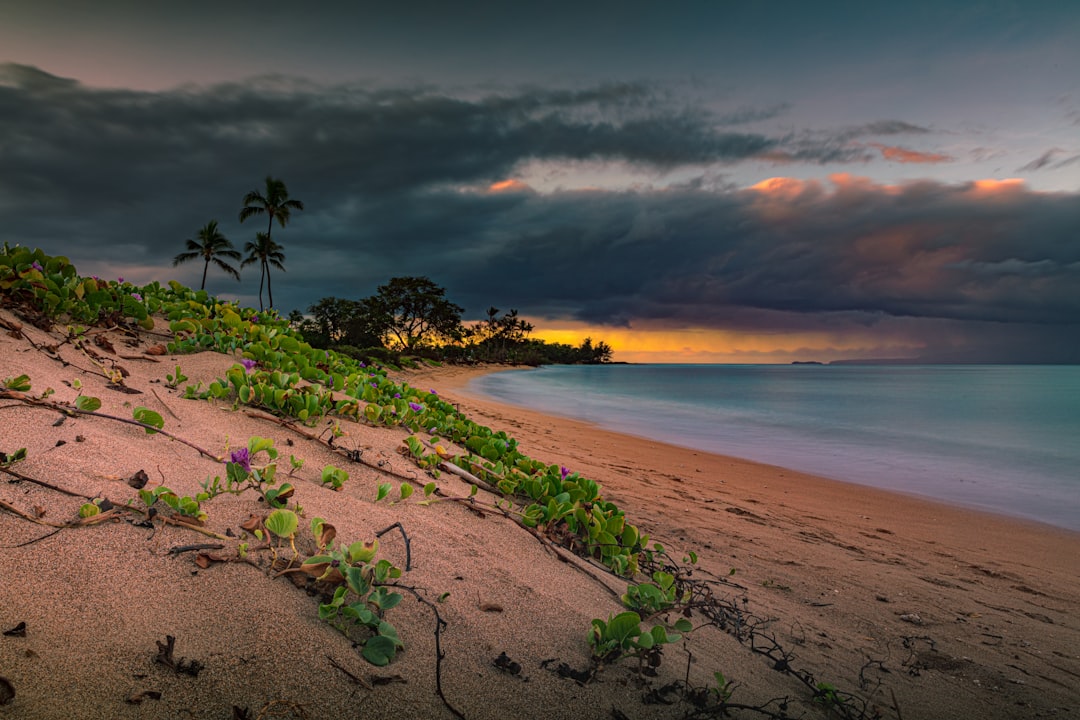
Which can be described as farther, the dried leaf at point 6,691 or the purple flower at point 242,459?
the purple flower at point 242,459

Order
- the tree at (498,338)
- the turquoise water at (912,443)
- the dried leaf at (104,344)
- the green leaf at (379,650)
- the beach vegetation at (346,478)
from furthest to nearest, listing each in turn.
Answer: the tree at (498,338), the turquoise water at (912,443), the dried leaf at (104,344), the beach vegetation at (346,478), the green leaf at (379,650)

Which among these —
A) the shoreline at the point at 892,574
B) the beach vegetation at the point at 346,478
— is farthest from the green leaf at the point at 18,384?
the shoreline at the point at 892,574

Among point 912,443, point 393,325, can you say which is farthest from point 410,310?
point 912,443

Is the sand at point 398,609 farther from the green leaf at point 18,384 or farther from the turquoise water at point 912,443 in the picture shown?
the turquoise water at point 912,443

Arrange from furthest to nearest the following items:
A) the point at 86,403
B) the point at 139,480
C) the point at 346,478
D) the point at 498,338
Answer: the point at 498,338
the point at 346,478
the point at 86,403
the point at 139,480

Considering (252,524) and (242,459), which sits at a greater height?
(242,459)

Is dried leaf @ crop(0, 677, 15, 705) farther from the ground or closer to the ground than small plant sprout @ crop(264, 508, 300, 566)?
closer to the ground

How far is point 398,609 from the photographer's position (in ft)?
6.12

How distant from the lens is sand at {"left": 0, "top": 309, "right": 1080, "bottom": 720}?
4.59 ft

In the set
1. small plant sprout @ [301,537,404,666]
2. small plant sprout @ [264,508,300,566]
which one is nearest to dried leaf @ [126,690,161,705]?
small plant sprout @ [301,537,404,666]

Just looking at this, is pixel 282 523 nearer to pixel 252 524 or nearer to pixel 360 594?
pixel 252 524

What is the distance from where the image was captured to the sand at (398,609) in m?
1.40

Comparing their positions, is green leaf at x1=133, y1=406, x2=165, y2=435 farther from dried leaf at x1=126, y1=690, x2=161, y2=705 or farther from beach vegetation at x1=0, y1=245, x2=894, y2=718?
dried leaf at x1=126, y1=690, x2=161, y2=705

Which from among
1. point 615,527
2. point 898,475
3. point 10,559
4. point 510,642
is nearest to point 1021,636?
point 615,527
